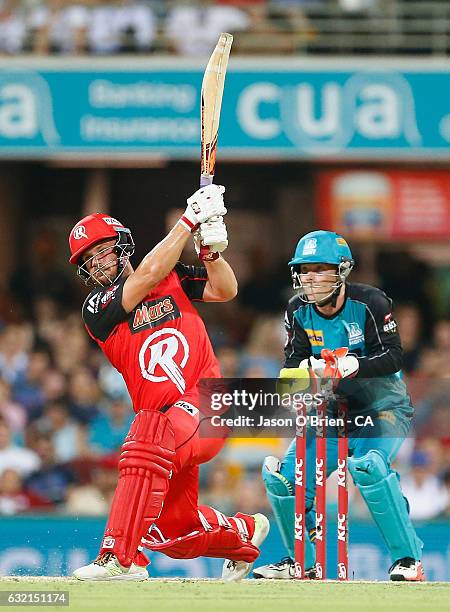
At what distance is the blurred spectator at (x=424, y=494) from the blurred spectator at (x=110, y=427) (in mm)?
2532

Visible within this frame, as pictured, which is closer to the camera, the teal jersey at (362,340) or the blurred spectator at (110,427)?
the teal jersey at (362,340)

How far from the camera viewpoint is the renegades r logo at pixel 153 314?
6102 mm

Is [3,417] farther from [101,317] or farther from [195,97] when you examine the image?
[101,317]

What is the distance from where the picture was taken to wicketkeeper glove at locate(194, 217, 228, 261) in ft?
19.6

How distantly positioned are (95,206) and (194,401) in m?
8.97

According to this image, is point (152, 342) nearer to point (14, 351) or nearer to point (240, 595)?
point (240, 595)

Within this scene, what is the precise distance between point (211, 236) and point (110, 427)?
5.85m

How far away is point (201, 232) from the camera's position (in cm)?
601

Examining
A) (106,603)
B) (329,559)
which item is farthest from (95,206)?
(106,603)

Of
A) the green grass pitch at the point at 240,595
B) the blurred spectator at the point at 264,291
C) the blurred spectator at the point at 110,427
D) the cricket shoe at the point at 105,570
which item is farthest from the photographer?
the blurred spectator at the point at 264,291

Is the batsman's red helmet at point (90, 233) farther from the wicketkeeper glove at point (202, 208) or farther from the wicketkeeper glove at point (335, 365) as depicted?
the wicketkeeper glove at point (335, 365)

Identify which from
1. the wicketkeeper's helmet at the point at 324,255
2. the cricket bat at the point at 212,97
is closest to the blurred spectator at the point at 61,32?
the cricket bat at the point at 212,97

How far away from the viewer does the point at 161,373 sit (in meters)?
6.08

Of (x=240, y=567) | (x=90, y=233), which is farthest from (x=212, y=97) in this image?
(x=240, y=567)
